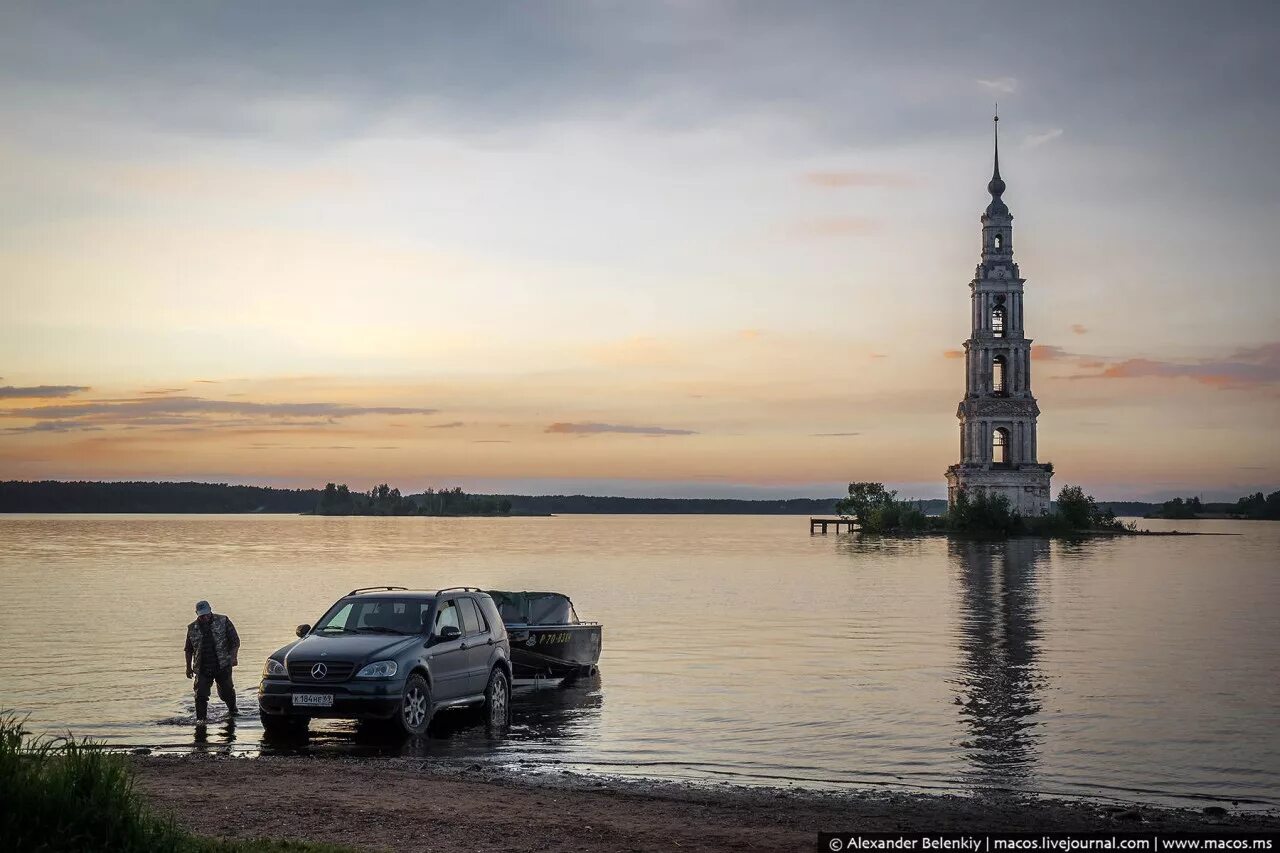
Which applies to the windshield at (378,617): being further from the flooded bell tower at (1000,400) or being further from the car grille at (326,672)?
the flooded bell tower at (1000,400)

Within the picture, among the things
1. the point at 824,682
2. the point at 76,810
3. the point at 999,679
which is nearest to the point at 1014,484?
the point at 999,679

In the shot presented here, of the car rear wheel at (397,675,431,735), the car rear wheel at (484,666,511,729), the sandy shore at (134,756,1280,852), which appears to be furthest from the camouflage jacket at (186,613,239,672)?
the car rear wheel at (484,666,511,729)

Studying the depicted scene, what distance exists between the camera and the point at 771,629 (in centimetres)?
4188

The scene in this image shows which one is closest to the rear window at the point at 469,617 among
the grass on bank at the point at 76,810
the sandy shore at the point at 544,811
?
the sandy shore at the point at 544,811

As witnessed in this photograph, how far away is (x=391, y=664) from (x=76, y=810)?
A: 8475mm

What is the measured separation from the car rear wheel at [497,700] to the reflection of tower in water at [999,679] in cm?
746

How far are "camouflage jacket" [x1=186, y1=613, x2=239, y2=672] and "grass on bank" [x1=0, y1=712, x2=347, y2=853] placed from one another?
32.1 feet

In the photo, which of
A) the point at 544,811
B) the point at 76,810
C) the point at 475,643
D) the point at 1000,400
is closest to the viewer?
the point at 76,810

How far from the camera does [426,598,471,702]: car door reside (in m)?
18.8

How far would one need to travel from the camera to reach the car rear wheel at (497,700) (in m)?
20.4

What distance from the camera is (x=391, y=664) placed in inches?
705

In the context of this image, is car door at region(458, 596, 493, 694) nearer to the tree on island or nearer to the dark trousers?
the dark trousers

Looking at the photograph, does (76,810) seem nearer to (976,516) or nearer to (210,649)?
(210,649)

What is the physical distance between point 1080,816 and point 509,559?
91.5 m
